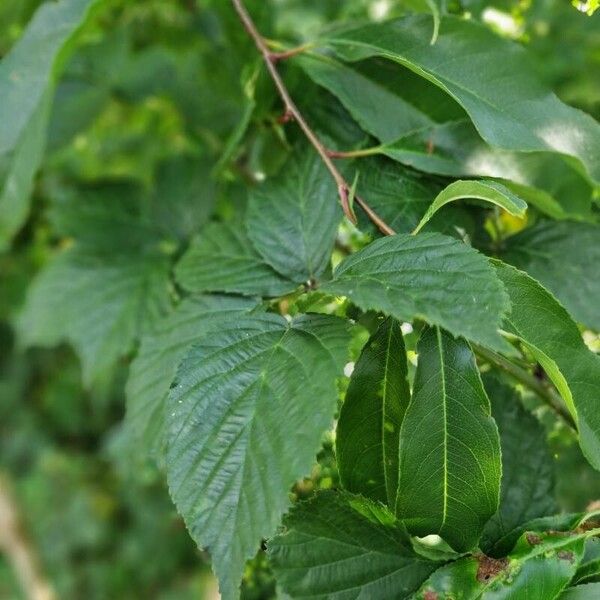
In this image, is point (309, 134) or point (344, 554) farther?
point (309, 134)

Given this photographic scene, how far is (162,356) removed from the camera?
2.22 feet

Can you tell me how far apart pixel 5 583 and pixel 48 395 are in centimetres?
58

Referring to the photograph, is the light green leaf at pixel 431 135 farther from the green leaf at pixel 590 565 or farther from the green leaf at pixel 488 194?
the green leaf at pixel 590 565

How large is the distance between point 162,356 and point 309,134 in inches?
8.9

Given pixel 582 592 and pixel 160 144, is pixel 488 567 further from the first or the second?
pixel 160 144

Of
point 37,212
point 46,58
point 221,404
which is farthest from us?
point 37,212

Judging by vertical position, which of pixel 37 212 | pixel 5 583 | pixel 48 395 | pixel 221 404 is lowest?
pixel 5 583

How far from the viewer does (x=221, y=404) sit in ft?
→ 1.77

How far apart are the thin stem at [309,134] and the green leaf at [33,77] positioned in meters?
0.15

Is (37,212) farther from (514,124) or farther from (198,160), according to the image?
(514,124)

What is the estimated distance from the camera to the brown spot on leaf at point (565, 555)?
517 mm

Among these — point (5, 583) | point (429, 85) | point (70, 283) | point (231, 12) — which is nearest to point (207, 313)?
point (429, 85)

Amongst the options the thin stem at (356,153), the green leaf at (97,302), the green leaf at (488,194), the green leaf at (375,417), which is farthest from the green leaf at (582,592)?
the green leaf at (97,302)

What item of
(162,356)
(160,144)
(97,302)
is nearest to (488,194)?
(162,356)
